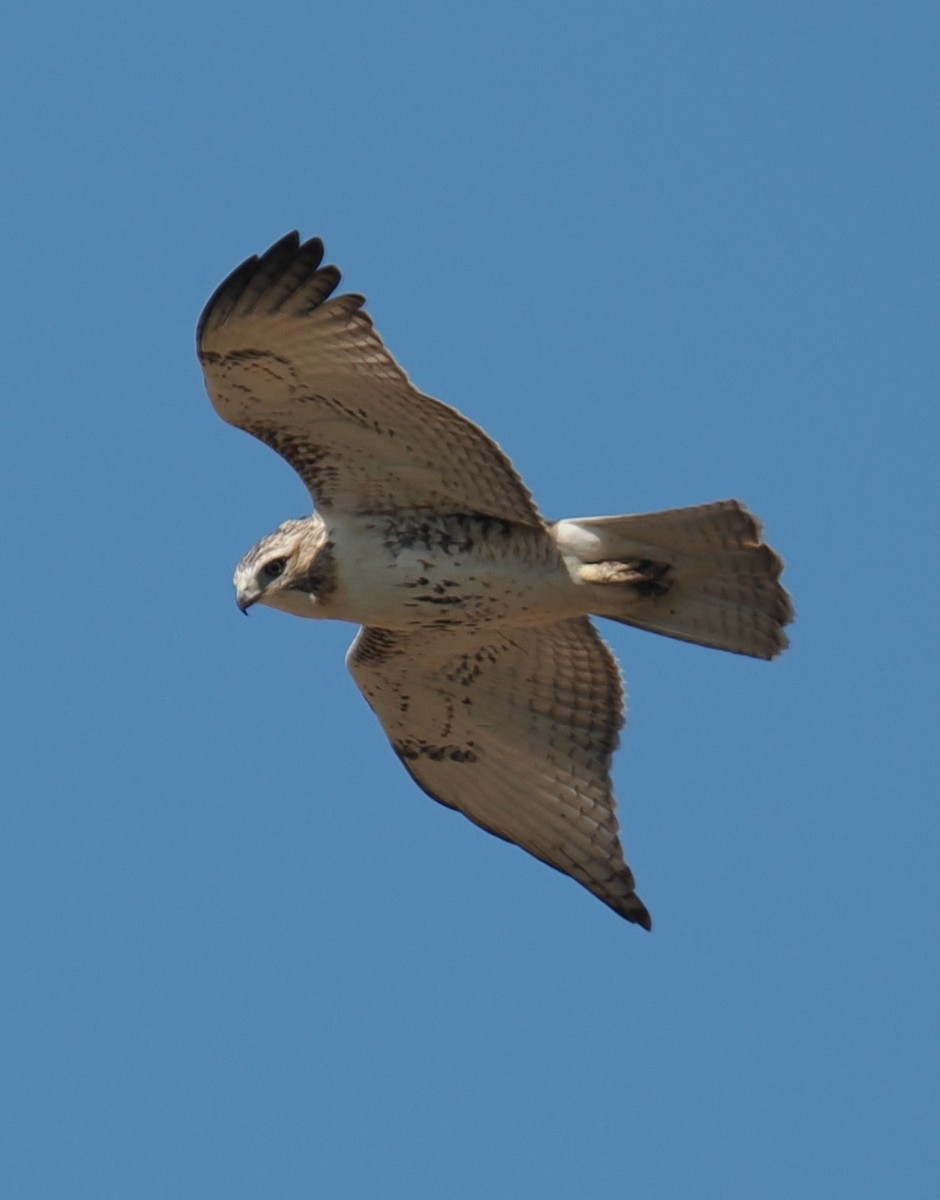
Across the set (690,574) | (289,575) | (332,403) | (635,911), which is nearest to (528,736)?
(635,911)

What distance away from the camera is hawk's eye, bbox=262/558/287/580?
1003cm

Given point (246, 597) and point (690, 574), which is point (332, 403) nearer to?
point (246, 597)

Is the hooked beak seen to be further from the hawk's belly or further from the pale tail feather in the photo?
the pale tail feather

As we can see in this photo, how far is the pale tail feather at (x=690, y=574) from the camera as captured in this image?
10266 millimetres

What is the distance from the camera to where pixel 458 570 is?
33.5 feet

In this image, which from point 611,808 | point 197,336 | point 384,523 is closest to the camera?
point 197,336

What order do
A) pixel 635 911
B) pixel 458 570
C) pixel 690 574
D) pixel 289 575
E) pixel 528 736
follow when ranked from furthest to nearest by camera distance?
pixel 528 736, pixel 635 911, pixel 690 574, pixel 458 570, pixel 289 575

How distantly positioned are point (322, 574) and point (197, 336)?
117 centimetres

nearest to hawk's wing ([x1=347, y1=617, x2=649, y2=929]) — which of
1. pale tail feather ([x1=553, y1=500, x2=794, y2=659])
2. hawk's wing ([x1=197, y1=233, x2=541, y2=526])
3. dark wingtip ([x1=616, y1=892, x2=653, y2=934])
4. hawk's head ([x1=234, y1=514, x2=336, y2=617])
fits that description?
dark wingtip ([x1=616, y1=892, x2=653, y2=934])

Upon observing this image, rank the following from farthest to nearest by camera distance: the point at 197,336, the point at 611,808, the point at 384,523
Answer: the point at 611,808 → the point at 384,523 → the point at 197,336

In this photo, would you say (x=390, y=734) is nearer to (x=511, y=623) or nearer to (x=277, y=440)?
(x=511, y=623)

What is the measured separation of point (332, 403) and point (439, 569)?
34.3 inches

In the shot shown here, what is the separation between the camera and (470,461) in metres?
10.0

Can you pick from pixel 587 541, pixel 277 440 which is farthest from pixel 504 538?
pixel 277 440
